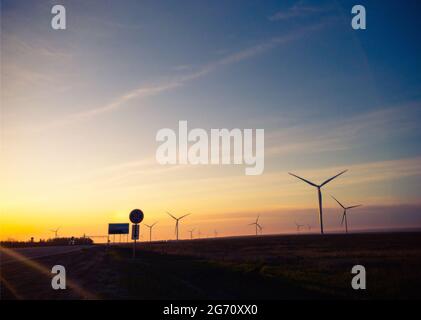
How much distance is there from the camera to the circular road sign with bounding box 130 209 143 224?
98.8 ft

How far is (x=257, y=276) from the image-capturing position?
21734mm

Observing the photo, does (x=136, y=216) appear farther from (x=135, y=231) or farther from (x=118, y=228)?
(x=118, y=228)

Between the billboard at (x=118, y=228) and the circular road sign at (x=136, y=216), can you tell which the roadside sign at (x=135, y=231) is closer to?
the circular road sign at (x=136, y=216)

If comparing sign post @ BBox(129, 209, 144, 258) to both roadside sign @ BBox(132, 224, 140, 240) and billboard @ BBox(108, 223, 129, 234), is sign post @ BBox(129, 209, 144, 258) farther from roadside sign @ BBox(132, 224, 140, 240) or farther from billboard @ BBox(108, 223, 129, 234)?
billboard @ BBox(108, 223, 129, 234)

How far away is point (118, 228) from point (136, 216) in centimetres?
830

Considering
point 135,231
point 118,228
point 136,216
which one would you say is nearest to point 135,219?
point 136,216

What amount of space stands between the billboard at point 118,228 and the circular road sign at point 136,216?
702 cm

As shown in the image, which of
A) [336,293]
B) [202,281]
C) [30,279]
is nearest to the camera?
[336,293]
